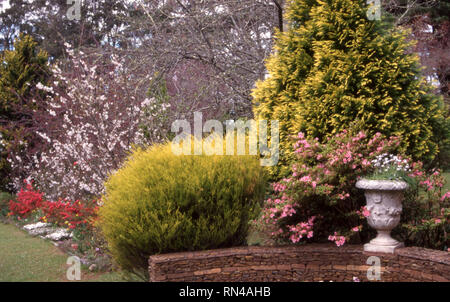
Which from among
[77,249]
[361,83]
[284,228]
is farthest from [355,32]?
[77,249]

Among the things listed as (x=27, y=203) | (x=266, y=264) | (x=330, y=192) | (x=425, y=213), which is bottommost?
(x=27, y=203)

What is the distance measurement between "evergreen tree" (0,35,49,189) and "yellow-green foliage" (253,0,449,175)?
28.0 feet

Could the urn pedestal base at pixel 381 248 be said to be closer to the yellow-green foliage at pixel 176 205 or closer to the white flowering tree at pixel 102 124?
the yellow-green foliage at pixel 176 205

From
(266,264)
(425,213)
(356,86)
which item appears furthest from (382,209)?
(356,86)

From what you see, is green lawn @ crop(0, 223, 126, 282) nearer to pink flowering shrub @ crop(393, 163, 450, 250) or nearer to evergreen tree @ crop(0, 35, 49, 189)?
pink flowering shrub @ crop(393, 163, 450, 250)

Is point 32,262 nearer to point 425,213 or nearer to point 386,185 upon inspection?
point 386,185

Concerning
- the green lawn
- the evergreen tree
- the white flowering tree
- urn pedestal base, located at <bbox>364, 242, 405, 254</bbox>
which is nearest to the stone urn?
urn pedestal base, located at <bbox>364, 242, 405, 254</bbox>

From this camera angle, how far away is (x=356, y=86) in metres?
4.30

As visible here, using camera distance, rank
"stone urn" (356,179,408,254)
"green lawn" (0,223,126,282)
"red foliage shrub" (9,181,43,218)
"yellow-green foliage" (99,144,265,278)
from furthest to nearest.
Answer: "red foliage shrub" (9,181,43,218)
"green lawn" (0,223,126,282)
"yellow-green foliage" (99,144,265,278)
"stone urn" (356,179,408,254)

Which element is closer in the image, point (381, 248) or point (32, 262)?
point (381, 248)

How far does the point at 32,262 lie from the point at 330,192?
14.5 feet

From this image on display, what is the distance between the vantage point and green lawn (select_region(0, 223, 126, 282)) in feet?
16.6

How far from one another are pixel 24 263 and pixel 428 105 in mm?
5565

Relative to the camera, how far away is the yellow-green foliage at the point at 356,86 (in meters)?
4.21
